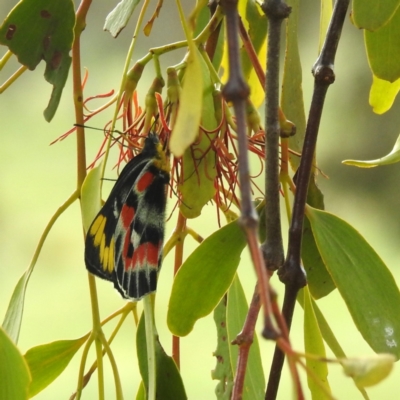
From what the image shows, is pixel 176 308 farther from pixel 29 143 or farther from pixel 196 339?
pixel 29 143

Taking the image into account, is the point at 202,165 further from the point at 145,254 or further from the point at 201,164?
the point at 145,254

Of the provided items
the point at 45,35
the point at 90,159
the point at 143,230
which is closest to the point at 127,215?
the point at 143,230

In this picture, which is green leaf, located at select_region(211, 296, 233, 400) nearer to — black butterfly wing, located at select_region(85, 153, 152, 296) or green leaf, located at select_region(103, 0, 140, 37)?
black butterfly wing, located at select_region(85, 153, 152, 296)

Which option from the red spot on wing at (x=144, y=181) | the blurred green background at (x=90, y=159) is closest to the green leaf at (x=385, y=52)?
the red spot on wing at (x=144, y=181)

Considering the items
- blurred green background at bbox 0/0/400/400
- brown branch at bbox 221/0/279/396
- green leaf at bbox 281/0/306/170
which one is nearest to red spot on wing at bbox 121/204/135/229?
green leaf at bbox 281/0/306/170

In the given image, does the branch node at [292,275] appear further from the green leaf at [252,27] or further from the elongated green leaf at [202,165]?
the green leaf at [252,27]
